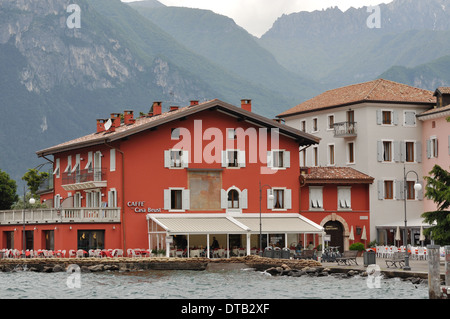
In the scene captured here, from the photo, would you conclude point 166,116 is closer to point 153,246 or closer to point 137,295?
point 153,246

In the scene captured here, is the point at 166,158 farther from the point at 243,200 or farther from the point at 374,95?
the point at 374,95

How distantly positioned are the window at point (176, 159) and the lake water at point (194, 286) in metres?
11.0

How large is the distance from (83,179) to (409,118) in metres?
24.7

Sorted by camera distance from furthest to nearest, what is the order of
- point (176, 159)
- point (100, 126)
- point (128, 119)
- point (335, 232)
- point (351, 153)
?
point (100, 126) < point (128, 119) < point (351, 153) < point (335, 232) < point (176, 159)

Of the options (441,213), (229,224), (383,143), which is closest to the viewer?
(441,213)

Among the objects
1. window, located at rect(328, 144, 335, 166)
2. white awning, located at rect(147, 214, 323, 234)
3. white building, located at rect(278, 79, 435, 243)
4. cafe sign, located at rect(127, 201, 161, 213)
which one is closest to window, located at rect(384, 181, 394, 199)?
white building, located at rect(278, 79, 435, 243)

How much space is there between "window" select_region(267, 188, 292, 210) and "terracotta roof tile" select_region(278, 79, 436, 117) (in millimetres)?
9630

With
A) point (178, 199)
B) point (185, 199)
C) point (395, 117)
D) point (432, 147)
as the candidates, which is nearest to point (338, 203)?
point (395, 117)

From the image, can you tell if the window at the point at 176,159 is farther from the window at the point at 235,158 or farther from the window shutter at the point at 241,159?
the window shutter at the point at 241,159

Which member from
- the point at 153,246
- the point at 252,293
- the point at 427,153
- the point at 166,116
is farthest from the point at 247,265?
the point at 427,153

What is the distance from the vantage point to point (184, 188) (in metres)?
67.6

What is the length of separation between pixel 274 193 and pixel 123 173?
1118cm

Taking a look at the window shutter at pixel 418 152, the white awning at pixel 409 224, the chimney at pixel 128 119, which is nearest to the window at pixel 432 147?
the window shutter at pixel 418 152

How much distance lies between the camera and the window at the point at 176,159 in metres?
67.2
